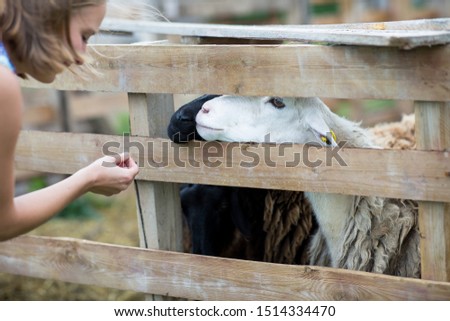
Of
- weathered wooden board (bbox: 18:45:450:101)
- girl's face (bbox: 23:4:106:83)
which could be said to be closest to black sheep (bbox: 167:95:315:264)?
weathered wooden board (bbox: 18:45:450:101)

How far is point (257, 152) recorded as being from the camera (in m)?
2.78

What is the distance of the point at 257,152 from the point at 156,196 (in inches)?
22.8

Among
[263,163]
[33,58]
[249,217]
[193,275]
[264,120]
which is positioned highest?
[33,58]

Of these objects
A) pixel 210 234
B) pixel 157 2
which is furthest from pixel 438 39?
pixel 157 2

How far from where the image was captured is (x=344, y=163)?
2.61 metres

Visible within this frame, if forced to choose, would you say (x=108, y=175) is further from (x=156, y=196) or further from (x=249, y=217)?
(x=249, y=217)

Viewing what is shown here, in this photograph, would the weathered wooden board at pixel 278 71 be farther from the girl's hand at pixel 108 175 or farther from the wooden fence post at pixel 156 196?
the girl's hand at pixel 108 175

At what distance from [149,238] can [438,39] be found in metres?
1.56

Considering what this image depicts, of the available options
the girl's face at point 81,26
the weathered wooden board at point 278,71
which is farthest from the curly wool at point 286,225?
the girl's face at point 81,26

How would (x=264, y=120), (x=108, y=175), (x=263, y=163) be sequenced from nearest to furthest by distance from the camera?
(x=108, y=175)
(x=263, y=163)
(x=264, y=120)

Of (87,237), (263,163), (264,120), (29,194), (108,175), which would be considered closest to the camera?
(29,194)

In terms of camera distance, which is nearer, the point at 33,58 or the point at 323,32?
the point at 33,58

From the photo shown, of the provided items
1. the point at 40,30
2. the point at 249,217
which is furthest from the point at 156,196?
the point at 40,30

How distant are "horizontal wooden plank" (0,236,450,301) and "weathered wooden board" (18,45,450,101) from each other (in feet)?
2.30
